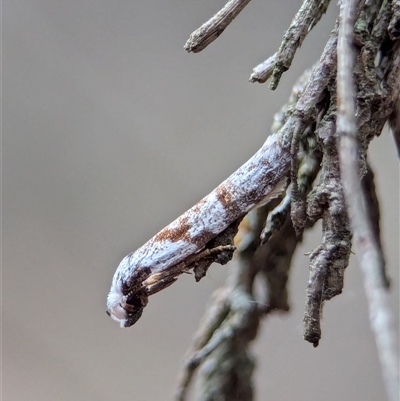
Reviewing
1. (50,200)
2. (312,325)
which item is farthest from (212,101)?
(312,325)

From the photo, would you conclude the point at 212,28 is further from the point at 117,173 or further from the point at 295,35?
the point at 117,173

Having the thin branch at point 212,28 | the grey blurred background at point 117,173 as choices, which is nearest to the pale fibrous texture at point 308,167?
the thin branch at point 212,28

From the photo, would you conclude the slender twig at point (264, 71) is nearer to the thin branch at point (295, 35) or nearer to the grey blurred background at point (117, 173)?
the thin branch at point (295, 35)

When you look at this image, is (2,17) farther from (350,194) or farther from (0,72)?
(350,194)

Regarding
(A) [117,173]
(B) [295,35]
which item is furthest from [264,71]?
(A) [117,173]

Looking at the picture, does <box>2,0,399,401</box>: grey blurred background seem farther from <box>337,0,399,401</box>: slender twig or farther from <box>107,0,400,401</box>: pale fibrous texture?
<box>337,0,399,401</box>: slender twig

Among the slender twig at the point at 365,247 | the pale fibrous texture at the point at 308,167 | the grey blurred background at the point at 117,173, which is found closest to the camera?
the slender twig at the point at 365,247
